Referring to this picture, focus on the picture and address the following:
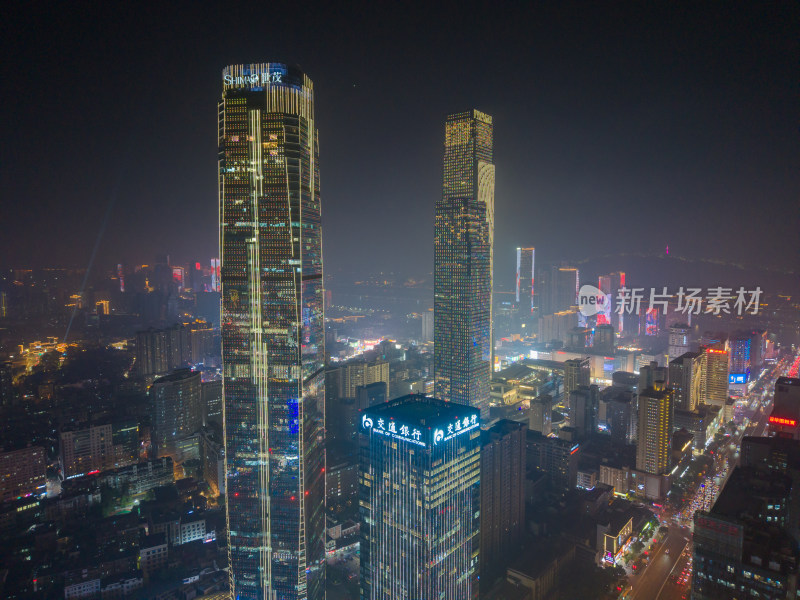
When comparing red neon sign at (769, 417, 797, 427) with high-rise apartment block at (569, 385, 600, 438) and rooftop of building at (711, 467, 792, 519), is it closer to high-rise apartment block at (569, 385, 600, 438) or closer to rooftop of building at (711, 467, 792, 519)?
rooftop of building at (711, 467, 792, 519)

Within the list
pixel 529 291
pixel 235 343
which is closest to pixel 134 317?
pixel 235 343

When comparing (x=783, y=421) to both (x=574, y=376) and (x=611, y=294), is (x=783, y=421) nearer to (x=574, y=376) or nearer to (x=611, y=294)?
(x=574, y=376)

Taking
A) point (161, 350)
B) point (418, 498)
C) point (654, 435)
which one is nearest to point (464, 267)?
point (654, 435)

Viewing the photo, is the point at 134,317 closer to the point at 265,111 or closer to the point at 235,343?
the point at 235,343

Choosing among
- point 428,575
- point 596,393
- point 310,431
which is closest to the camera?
point 428,575

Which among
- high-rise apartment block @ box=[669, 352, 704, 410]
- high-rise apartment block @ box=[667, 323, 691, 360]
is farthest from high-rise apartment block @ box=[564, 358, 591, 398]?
high-rise apartment block @ box=[667, 323, 691, 360]
